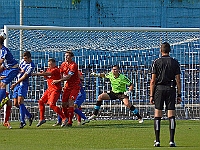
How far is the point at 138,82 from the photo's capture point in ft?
92.7

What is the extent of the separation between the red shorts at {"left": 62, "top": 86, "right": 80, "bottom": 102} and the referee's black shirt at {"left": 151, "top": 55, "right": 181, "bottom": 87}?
237 inches

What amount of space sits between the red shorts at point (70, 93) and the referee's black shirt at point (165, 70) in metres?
6.03

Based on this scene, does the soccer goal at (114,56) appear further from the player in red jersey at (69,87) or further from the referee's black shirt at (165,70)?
the referee's black shirt at (165,70)

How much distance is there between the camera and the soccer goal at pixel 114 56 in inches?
1053

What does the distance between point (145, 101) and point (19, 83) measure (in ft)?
21.7

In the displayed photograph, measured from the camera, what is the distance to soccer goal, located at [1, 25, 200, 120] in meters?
26.8

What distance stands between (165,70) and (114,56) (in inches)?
426

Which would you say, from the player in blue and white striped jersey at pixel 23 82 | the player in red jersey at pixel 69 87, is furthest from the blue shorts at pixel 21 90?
the player in red jersey at pixel 69 87

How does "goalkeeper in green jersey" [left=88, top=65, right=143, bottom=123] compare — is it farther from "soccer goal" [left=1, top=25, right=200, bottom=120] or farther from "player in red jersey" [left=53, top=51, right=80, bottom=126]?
"soccer goal" [left=1, top=25, right=200, bottom=120]

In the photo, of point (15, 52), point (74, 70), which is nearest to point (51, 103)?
point (74, 70)

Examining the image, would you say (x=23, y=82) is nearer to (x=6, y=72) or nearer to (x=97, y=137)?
(x=6, y=72)

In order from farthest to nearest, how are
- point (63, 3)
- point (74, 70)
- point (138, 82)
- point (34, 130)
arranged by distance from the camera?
point (63, 3) < point (138, 82) < point (74, 70) < point (34, 130)

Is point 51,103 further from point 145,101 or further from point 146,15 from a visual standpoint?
point 146,15

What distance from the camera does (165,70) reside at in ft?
56.3
